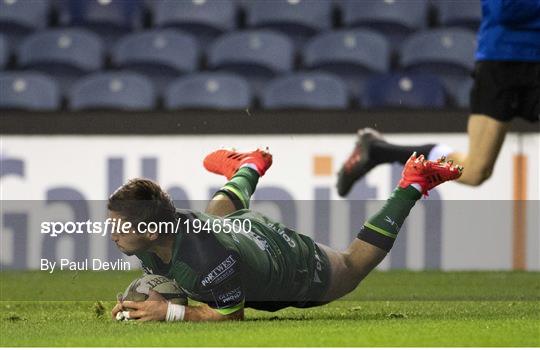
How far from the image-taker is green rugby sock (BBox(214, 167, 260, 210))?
265 inches

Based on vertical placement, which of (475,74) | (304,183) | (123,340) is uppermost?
(475,74)

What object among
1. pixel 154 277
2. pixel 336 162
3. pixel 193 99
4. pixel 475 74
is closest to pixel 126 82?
pixel 193 99

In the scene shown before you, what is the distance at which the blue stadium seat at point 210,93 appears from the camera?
1048cm

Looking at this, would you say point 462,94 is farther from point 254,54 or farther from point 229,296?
point 229,296

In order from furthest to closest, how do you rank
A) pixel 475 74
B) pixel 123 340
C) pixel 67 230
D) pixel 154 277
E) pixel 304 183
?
pixel 304 183 < pixel 67 230 < pixel 475 74 < pixel 154 277 < pixel 123 340

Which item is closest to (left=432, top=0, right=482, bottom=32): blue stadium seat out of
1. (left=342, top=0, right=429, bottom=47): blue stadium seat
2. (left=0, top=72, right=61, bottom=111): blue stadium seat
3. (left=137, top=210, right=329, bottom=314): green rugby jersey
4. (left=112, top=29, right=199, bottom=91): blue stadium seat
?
(left=342, top=0, right=429, bottom=47): blue stadium seat

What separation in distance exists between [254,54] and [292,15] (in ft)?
2.09

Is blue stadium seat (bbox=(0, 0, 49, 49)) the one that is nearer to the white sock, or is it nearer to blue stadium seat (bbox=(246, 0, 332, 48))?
blue stadium seat (bbox=(246, 0, 332, 48))

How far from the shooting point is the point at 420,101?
10461 mm

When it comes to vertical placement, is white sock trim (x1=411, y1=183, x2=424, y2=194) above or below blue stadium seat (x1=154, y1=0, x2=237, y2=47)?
below

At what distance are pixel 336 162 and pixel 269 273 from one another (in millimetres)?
3352

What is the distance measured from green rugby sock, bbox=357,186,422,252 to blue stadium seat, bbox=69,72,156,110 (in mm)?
4319

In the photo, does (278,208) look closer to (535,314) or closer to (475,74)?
(475,74)

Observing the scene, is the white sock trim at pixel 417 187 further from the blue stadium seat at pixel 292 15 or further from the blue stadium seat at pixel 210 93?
the blue stadium seat at pixel 292 15
